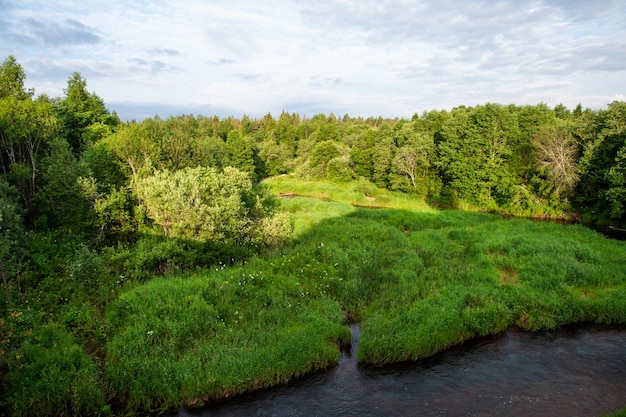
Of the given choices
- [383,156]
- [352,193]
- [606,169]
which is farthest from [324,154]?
[606,169]

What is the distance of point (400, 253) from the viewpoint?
2897 cm

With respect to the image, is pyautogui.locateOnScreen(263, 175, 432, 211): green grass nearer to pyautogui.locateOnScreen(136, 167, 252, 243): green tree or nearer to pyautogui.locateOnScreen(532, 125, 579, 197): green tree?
pyautogui.locateOnScreen(532, 125, 579, 197): green tree

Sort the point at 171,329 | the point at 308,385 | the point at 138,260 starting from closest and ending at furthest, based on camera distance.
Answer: the point at 308,385, the point at 171,329, the point at 138,260

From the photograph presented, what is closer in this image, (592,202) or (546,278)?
(546,278)

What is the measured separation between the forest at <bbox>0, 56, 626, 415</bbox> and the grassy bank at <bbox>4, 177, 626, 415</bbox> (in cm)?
9

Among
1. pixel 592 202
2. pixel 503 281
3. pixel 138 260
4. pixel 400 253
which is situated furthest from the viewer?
pixel 592 202

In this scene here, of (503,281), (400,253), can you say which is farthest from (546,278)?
(400,253)

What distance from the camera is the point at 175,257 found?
2391cm

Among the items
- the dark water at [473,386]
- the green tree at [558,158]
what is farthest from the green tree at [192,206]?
the green tree at [558,158]

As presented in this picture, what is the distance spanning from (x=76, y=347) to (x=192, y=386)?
5.21m

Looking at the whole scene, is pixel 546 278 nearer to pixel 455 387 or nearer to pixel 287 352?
pixel 455 387

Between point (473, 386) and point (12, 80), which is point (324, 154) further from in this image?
point (473, 386)

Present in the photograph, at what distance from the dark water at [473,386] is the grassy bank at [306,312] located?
82 centimetres

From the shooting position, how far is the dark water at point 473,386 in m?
14.2
